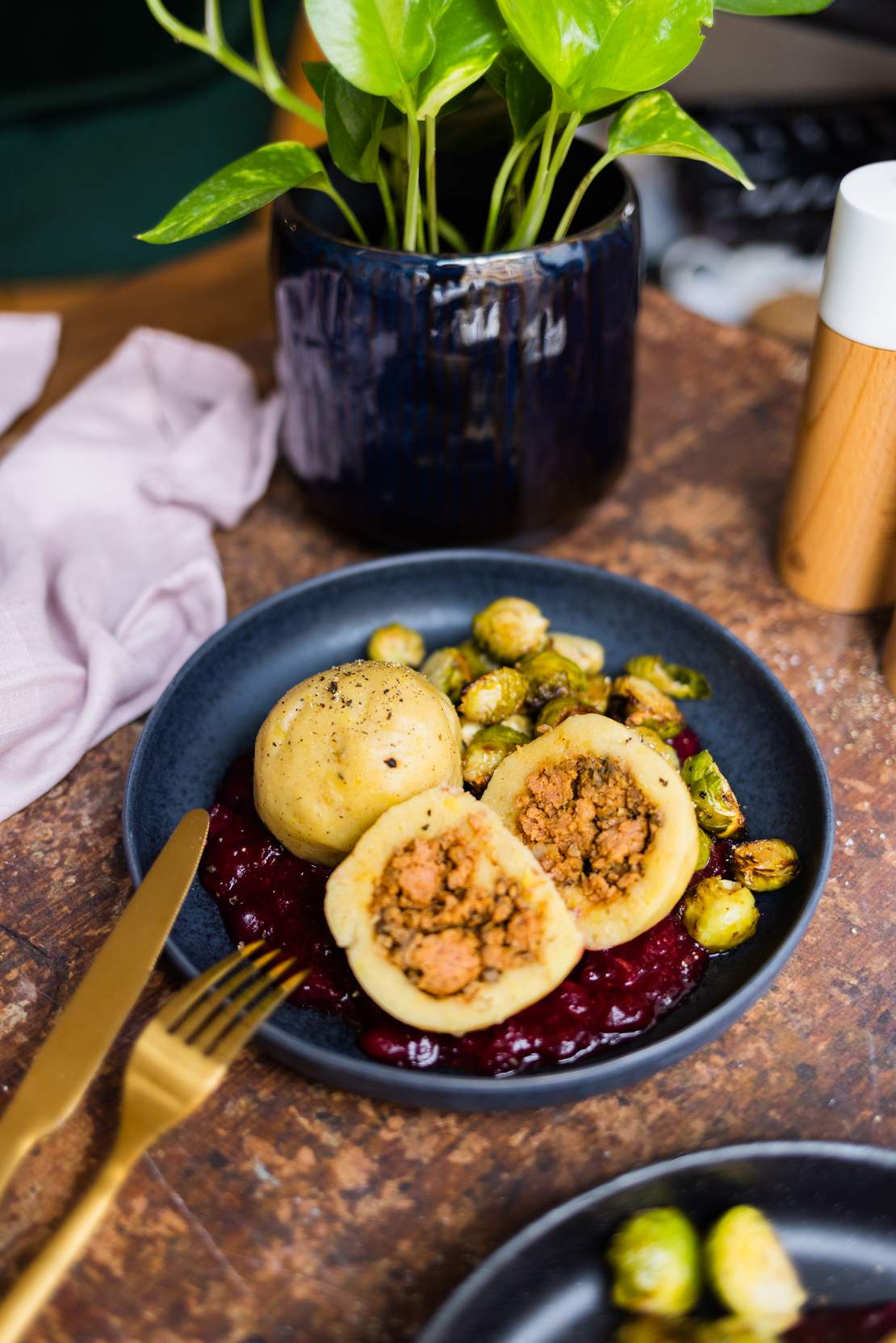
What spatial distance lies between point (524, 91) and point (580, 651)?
63cm

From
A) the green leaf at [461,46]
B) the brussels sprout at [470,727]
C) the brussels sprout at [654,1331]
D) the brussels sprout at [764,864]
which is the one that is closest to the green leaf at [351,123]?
the green leaf at [461,46]

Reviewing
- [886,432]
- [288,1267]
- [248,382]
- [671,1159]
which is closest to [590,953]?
[671,1159]

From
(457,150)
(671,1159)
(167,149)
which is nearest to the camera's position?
(671,1159)

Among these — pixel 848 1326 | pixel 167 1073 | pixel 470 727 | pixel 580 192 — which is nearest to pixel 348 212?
pixel 580 192

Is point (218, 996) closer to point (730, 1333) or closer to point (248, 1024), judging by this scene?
point (248, 1024)

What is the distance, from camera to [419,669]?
4.63 ft

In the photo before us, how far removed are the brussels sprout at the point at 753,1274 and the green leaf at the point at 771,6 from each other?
116 cm

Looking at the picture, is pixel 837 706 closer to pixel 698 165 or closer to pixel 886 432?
pixel 886 432

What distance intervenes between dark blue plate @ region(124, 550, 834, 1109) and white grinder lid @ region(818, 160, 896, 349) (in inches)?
14.5

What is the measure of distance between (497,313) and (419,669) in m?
0.42

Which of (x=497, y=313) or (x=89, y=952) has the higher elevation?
(x=497, y=313)

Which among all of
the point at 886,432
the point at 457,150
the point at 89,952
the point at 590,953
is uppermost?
the point at 457,150

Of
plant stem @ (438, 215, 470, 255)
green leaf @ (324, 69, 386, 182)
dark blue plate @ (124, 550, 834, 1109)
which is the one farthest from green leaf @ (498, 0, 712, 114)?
dark blue plate @ (124, 550, 834, 1109)

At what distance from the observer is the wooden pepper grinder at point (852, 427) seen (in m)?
1.24
